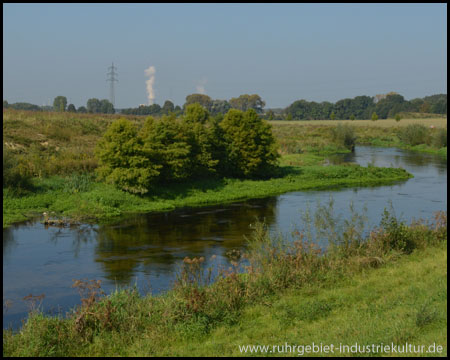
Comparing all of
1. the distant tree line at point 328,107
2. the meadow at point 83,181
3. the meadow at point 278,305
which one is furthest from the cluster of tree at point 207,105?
the meadow at point 278,305

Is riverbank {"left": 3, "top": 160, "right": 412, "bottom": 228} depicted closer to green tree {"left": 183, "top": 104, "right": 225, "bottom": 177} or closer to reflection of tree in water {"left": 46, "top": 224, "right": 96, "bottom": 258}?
green tree {"left": 183, "top": 104, "right": 225, "bottom": 177}

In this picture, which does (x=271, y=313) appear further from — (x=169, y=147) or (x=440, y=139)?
(x=440, y=139)

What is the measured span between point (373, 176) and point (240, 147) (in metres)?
11.6

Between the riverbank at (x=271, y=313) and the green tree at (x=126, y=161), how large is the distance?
16.5 metres

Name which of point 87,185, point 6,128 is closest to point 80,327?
point 87,185

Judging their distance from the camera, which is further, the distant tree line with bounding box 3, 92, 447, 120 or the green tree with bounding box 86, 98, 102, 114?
the distant tree line with bounding box 3, 92, 447, 120

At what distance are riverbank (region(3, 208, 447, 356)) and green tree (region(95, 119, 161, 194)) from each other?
16518 millimetres

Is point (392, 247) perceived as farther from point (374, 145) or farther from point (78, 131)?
point (374, 145)

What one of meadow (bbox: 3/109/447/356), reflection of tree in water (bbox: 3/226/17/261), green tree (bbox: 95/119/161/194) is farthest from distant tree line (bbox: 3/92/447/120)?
meadow (bbox: 3/109/447/356)

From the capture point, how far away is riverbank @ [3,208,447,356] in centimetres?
868

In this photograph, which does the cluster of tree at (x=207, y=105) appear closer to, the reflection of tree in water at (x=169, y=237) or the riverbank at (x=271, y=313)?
the reflection of tree in water at (x=169, y=237)

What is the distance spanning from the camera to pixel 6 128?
43094 millimetres

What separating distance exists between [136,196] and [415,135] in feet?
184

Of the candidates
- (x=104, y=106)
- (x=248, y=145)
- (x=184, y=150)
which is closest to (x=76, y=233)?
(x=184, y=150)
